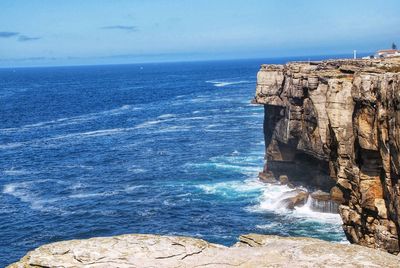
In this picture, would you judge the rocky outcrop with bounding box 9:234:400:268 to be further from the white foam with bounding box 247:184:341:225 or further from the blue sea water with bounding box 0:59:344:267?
the white foam with bounding box 247:184:341:225

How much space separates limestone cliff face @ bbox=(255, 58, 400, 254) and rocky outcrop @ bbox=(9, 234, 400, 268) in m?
15.3

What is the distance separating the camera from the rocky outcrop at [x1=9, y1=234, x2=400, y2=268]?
86.0 ft

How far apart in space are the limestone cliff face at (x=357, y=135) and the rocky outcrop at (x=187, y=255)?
15303 mm

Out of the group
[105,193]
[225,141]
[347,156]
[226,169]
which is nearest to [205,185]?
[226,169]

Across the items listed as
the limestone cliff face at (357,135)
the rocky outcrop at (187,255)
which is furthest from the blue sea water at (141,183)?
the rocky outcrop at (187,255)

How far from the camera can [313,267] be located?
25484 millimetres

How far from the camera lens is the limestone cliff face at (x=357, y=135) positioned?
138 ft

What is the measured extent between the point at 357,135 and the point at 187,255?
23.6 metres

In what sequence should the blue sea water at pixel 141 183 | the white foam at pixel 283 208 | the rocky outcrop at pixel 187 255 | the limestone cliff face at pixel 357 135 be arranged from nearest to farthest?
1. the rocky outcrop at pixel 187 255
2. the limestone cliff face at pixel 357 135
3. the blue sea water at pixel 141 183
4. the white foam at pixel 283 208

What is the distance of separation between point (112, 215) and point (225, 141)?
4550 cm

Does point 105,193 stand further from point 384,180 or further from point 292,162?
point 384,180

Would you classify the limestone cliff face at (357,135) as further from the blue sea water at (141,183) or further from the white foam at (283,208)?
the blue sea water at (141,183)

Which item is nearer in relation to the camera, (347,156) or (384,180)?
(384,180)

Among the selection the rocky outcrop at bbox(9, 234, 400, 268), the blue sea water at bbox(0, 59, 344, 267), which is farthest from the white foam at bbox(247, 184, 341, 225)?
the rocky outcrop at bbox(9, 234, 400, 268)
